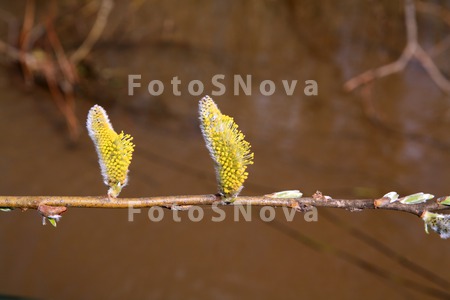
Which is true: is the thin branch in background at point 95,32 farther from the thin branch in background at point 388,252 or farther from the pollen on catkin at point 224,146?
the pollen on catkin at point 224,146

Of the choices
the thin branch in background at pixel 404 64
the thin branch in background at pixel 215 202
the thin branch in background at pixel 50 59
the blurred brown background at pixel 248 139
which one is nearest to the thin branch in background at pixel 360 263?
the blurred brown background at pixel 248 139

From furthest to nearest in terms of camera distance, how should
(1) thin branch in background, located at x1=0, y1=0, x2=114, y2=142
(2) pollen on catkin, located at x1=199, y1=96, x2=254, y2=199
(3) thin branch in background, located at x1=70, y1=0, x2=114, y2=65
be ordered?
(3) thin branch in background, located at x1=70, y1=0, x2=114, y2=65 → (1) thin branch in background, located at x1=0, y1=0, x2=114, y2=142 → (2) pollen on catkin, located at x1=199, y1=96, x2=254, y2=199

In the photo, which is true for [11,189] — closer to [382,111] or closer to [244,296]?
[244,296]

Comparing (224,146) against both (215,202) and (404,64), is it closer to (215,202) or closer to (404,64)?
(215,202)

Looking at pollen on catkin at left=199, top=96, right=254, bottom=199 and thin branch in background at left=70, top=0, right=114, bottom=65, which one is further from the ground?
thin branch in background at left=70, top=0, right=114, bottom=65

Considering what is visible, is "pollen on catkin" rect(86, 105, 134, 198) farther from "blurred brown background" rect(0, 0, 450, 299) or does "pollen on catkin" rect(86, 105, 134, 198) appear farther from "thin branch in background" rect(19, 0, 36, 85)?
"thin branch in background" rect(19, 0, 36, 85)

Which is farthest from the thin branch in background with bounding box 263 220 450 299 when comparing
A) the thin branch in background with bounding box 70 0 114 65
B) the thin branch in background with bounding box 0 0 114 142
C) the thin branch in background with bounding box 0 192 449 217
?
the thin branch in background with bounding box 0 192 449 217

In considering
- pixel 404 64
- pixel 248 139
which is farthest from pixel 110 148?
pixel 404 64

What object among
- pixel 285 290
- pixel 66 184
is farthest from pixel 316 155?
pixel 66 184
